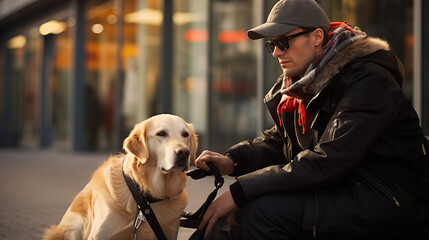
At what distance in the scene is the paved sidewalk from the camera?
5282 mm

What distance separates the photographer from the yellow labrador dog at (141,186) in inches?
141

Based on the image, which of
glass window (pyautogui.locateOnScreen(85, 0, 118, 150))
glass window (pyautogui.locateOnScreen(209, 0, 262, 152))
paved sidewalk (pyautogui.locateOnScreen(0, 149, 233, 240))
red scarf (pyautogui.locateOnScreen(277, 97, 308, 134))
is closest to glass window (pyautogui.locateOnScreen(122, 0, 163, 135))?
glass window (pyautogui.locateOnScreen(85, 0, 118, 150))

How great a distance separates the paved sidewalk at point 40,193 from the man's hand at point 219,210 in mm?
1375

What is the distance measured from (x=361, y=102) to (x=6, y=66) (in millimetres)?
22019

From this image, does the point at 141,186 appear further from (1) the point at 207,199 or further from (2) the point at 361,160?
(2) the point at 361,160

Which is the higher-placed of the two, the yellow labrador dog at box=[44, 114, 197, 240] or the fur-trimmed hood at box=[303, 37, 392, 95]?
the fur-trimmed hood at box=[303, 37, 392, 95]

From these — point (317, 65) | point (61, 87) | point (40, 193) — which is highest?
point (317, 65)

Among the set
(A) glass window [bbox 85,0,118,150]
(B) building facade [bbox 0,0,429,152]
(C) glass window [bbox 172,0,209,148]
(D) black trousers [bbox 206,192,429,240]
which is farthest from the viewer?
(A) glass window [bbox 85,0,118,150]

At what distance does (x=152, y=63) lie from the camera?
43.6ft

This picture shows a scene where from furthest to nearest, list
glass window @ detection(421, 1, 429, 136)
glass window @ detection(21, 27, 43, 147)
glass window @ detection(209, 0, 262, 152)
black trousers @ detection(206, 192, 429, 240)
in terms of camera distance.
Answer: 1. glass window @ detection(21, 27, 43, 147)
2. glass window @ detection(209, 0, 262, 152)
3. glass window @ detection(421, 1, 429, 136)
4. black trousers @ detection(206, 192, 429, 240)

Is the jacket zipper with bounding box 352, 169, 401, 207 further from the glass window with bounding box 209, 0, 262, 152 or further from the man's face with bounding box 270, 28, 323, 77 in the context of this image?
the glass window with bounding box 209, 0, 262, 152

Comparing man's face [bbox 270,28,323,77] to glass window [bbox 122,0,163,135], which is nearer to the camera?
man's face [bbox 270,28,323,77]

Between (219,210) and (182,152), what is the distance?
561mm

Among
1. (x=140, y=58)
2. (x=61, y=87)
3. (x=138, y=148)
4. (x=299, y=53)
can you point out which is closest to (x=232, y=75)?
(x=140, y=58)
